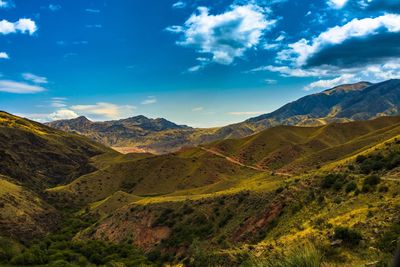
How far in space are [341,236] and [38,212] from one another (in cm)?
12521

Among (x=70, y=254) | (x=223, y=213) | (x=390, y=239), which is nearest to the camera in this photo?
(x=390, y=239)

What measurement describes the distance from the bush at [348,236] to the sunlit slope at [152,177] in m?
119

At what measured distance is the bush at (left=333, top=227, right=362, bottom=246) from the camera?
23789 mm

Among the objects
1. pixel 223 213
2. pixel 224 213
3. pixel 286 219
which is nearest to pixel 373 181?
pixel 286 219

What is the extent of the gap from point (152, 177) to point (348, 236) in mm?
146055

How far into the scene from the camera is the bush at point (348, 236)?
937 inches

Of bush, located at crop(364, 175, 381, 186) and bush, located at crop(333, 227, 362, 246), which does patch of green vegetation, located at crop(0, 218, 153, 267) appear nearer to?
bush, located at crop(364, 175, 381, 186)

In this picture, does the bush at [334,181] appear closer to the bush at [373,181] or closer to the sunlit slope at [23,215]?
the bush at [373,181]

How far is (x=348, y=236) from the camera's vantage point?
79.7 ft

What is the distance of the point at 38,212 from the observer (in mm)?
126812

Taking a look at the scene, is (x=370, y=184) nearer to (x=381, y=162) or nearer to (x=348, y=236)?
(x=381, y=162)

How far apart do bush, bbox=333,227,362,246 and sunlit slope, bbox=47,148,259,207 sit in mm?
119078

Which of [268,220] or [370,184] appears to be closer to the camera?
[370,184]

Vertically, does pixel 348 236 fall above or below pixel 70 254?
above
